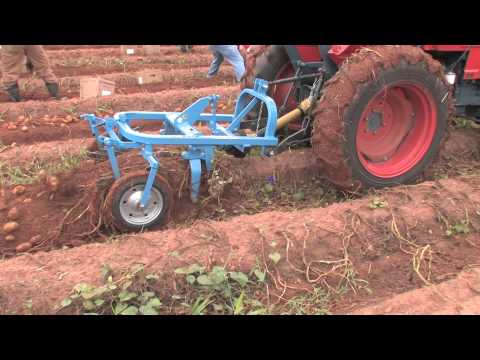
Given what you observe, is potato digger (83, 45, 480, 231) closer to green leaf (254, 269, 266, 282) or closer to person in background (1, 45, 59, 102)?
green leaf (254, 269, 266, 282)

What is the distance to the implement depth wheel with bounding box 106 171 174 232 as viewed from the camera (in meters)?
3.42

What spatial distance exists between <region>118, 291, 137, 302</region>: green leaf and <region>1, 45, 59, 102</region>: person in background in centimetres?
615

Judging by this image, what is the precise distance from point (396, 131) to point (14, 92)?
6437 millimetres

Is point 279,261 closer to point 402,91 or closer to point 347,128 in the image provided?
point 347,128

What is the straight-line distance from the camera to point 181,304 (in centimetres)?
271

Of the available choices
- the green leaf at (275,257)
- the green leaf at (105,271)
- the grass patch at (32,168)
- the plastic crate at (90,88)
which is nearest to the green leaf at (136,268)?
the green leaf at (105,271)

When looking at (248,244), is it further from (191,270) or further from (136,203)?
(136,203)

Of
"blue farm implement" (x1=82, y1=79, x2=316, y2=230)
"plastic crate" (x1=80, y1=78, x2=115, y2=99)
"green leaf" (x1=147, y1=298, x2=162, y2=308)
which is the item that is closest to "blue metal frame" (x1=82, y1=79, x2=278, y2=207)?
"blue farm implement" (x1=82, y1=79, x2=316, y2=230)

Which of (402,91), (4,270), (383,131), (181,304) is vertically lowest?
(181,304)

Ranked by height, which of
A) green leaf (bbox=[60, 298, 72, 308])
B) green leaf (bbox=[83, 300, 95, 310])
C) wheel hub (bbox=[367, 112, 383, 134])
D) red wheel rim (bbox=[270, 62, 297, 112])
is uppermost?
red wheel rim (bbox=[270, 62, 297, 112])

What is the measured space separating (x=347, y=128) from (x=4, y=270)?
2688mm

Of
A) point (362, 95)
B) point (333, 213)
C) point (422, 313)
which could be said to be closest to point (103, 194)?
point (333, 213)

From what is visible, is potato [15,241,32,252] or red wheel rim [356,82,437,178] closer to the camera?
potato [15,241,32,252]

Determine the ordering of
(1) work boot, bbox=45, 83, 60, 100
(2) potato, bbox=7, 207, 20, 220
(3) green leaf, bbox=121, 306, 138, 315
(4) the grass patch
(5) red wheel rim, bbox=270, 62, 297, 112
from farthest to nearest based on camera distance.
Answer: (1) work boot, bbox=45, 83, 60, 100 < (5) red wheel rim, bbox=270, 62, 297, 112 < (4) the grass patch < (2) potato, bbox=7, 207, 20, 220 < (3) green leaf, bbox=121, 306, 138, 315
